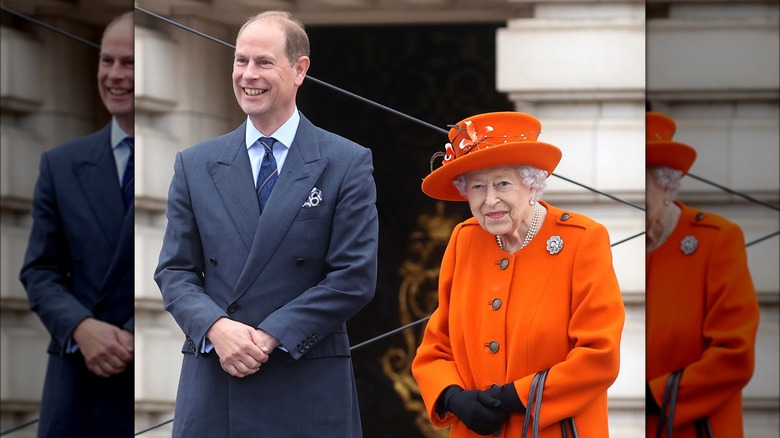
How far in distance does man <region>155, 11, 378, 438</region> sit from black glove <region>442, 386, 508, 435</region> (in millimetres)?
543

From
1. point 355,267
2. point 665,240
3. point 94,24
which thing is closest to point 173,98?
point 94,24

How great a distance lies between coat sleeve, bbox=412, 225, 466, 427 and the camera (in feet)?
18.2

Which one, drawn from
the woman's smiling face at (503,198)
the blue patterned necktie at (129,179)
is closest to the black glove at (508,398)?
the woman's smiling face at (503,198)

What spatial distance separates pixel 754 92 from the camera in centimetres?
578

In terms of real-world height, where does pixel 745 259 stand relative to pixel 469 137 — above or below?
below

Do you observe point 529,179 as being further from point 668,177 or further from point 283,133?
point 283,133

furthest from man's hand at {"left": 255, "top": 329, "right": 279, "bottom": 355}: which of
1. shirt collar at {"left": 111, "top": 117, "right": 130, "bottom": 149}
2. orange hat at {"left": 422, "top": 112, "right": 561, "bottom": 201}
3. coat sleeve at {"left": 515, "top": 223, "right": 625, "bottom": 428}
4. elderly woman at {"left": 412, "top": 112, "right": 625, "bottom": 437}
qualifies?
shirt collar at {"left": 111, "top": 117, "right": 130, "bottom": 149}

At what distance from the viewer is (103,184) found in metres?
6.35

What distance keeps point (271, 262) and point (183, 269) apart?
394 millimetres

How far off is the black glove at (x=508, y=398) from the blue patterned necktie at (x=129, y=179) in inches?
76.6

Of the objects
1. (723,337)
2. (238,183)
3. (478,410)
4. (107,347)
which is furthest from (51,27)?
(723,337)

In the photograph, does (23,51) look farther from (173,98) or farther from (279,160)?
(279,160)

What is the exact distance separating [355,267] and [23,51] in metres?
1.98

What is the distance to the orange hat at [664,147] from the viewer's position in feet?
19.1
